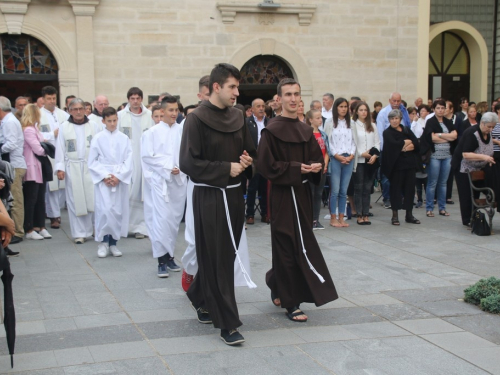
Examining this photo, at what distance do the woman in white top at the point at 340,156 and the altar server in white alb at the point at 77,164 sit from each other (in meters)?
3.61

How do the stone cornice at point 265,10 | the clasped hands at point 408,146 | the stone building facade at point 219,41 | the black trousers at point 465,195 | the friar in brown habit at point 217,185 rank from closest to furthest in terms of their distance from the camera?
the friar in brown habit at point 217,185
the black trousers at point 465,195
the clasped hands at point 408,146
the stone building facade at point 219,41
the stone cornice at point 265,10

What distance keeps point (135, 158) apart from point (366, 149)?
3.59m

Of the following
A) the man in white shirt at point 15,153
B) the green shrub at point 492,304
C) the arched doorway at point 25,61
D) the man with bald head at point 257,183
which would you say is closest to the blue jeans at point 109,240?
the man in white shirt at point 15,153

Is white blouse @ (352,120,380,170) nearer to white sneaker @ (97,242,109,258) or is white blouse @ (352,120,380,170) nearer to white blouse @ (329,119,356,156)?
white blouse @ (329,119,356,156)

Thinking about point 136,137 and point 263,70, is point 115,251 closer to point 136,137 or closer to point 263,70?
point 136,137

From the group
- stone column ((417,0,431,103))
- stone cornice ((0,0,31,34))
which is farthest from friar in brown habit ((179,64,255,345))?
stone column ((417,0,431,103))

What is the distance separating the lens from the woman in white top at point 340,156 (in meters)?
10.7

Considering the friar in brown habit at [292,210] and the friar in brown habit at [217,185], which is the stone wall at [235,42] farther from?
the friar in brown habit at [217,185]

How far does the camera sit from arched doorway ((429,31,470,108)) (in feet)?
69.4

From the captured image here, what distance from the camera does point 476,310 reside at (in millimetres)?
6320

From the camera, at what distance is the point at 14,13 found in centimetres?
1473

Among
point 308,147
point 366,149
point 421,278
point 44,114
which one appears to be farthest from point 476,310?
point 44,114

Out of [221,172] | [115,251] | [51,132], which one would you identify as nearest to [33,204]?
[51,132]

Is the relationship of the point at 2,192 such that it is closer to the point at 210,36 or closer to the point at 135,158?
the point at 135,158
